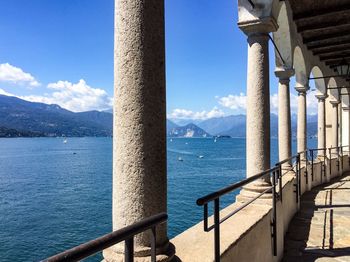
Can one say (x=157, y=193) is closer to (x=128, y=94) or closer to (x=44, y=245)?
(x=128, y=94)

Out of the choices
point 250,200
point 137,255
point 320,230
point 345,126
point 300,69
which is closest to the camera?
point 137,255

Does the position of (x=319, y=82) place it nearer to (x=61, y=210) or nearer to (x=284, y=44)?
(x=284, y=44)

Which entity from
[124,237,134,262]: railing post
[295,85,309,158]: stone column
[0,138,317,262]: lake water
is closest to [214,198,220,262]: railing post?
[124,237,134,262]: railing post

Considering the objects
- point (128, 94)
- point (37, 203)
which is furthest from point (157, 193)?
point (37, 203)

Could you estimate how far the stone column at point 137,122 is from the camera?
8.54 feet

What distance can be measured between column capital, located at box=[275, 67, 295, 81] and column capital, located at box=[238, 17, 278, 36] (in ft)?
12.2

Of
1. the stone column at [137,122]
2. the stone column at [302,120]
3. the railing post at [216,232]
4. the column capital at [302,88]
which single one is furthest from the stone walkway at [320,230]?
the column capital at [302,88]

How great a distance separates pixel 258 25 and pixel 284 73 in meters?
Answer: 3.97

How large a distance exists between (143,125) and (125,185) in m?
0.50

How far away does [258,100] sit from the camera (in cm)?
596

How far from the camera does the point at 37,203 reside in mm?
33469

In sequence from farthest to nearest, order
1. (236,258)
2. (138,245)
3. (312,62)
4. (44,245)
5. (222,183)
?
(222,183)
(44,245)
(312,62)
(236,258)
(138,245)

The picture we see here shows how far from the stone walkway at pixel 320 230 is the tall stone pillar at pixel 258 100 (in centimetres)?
146

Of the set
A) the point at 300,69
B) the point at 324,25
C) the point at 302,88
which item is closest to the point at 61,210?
the point at 302,88
